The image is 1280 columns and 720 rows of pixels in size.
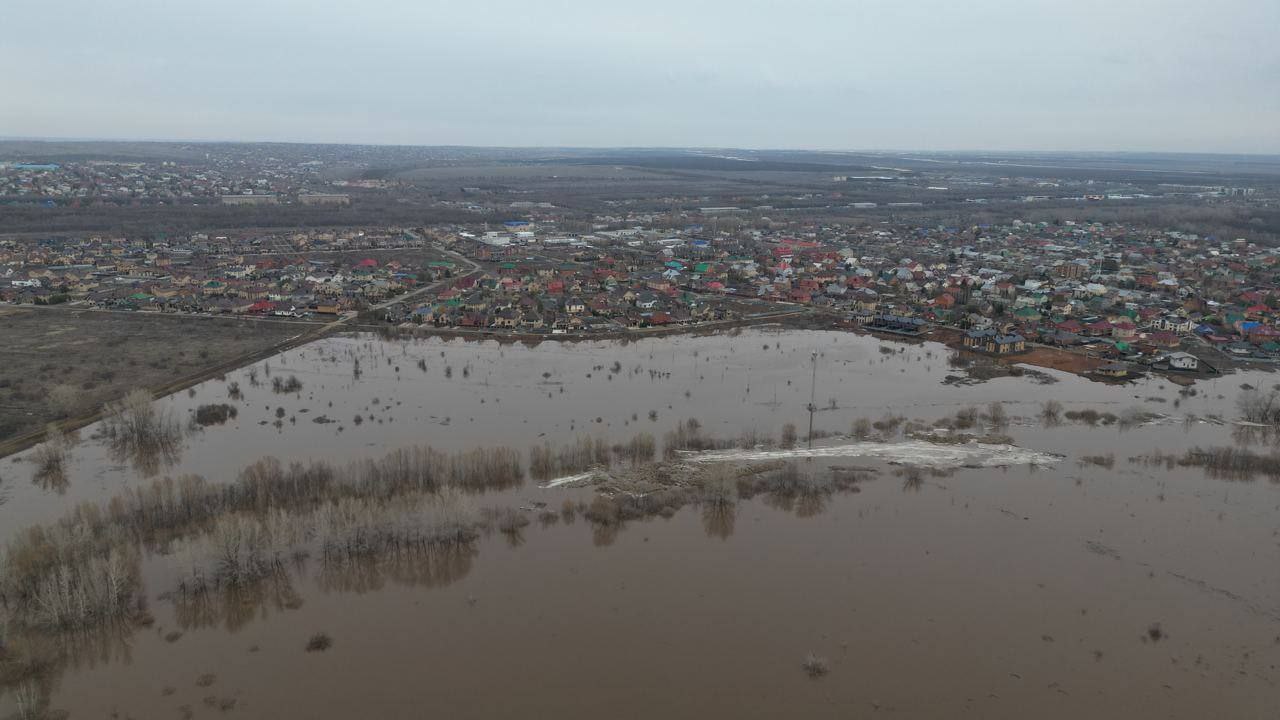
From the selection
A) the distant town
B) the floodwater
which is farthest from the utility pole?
the distant town

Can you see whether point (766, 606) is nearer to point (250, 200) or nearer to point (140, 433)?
point (140, 433)

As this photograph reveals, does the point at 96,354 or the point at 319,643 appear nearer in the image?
the point at 319,643

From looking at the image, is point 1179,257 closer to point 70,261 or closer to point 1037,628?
point 1037,628

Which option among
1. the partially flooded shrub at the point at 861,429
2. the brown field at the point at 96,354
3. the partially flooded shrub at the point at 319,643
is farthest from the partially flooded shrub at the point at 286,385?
the partially flooded shrub at the point at 861,429

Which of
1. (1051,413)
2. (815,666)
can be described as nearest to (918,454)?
(1051,413)

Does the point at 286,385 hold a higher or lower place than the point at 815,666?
higher

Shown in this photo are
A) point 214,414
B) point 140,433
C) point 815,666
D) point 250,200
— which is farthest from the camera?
point 250,200
